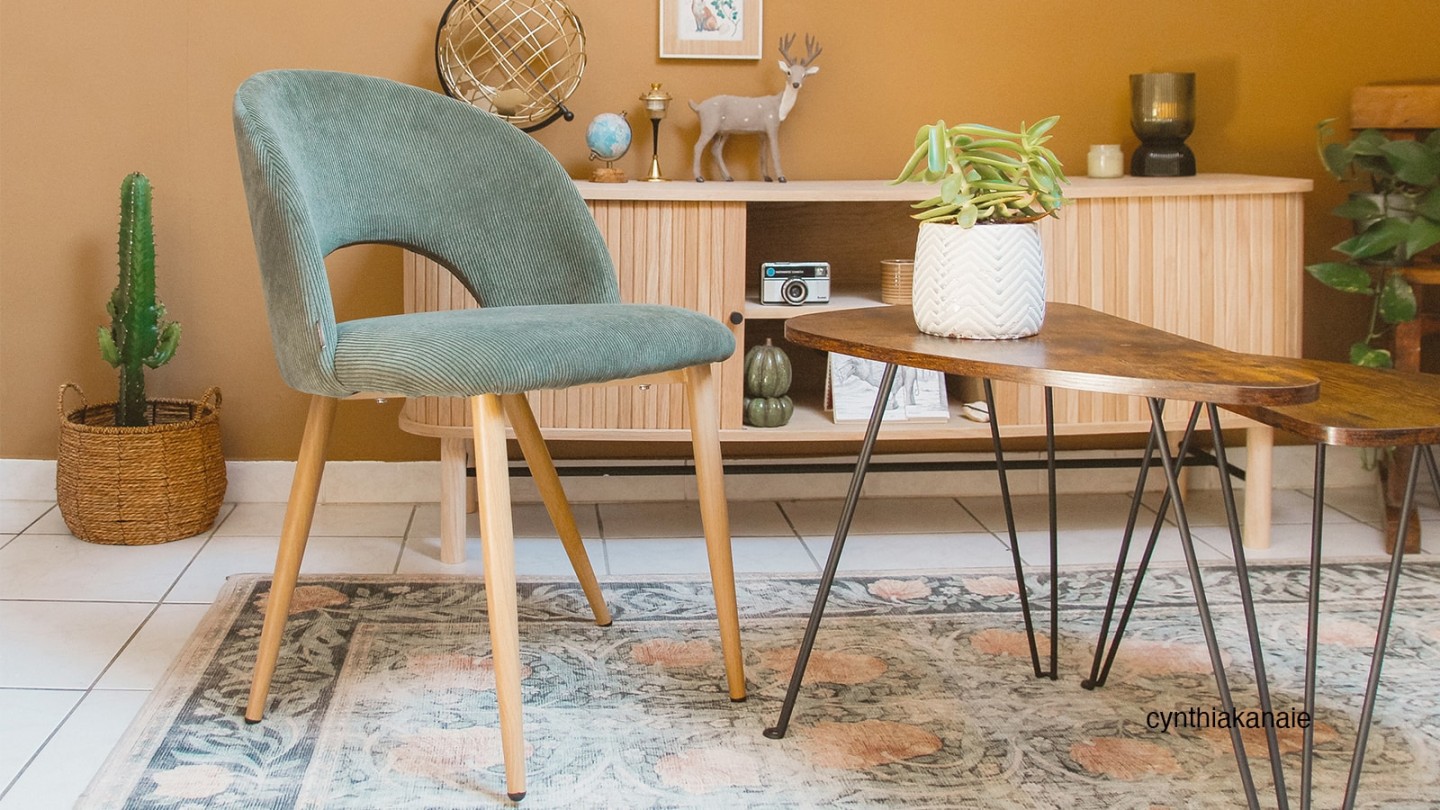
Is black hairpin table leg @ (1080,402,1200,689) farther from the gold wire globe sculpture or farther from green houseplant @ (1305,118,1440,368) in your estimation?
the gold wire globe sculpture

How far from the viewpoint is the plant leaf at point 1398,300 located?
9.13ft

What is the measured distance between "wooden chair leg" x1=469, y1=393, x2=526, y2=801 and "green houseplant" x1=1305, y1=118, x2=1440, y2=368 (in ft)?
6.40

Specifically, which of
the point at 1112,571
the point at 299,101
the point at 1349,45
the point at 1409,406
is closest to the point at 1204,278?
the point at 1112,571

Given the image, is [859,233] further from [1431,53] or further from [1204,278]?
[1431,53]

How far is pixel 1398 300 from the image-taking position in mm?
2785

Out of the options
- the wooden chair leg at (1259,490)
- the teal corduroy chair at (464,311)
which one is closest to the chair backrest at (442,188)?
the teal corduroy chair at (464,311)

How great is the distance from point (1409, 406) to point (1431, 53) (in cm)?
210

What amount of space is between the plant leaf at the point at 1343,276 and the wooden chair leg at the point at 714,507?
1592mm

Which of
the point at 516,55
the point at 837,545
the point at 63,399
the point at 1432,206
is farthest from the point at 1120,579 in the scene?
the point at 63,399

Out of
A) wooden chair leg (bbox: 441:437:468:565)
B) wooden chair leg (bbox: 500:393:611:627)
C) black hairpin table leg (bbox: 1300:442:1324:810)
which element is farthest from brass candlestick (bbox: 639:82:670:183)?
black hairpin table leg (bbox: 1300:442:1324:810)

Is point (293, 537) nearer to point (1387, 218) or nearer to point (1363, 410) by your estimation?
point (1363, 410)

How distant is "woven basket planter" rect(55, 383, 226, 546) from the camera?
270 cm

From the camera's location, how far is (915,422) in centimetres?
276

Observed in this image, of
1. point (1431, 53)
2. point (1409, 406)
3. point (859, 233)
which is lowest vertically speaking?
point (1409, 406)
